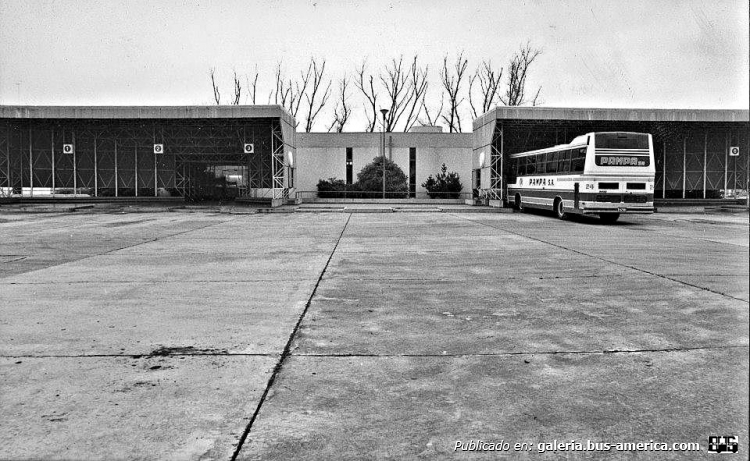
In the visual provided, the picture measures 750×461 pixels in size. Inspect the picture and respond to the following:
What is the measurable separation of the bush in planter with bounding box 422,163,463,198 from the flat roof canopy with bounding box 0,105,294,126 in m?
14.8

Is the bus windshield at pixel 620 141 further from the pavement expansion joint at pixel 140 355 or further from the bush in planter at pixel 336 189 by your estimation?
the bush in planter at pixel 336 189

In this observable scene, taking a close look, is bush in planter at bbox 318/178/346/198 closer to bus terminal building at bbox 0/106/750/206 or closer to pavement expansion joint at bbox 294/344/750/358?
bus terminal building at bbox 0/106/750/206

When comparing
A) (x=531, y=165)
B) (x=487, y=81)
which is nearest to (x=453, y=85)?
(x=487, y=81)

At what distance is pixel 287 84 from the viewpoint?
7150 cm

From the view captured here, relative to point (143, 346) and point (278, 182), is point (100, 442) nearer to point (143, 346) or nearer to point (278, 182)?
point (143, 346)

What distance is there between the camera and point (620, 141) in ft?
70.2

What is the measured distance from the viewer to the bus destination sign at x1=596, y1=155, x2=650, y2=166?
21281 mm

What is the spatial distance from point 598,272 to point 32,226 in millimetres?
17522

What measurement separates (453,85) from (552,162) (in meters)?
46.4

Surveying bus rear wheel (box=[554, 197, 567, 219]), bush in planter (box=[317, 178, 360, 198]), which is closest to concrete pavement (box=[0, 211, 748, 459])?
bus rear wheel (box=[554, 197, 567, 219])

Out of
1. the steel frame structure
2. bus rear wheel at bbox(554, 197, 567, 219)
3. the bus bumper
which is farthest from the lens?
the steel frame structure

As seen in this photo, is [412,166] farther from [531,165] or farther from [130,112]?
[130,112]

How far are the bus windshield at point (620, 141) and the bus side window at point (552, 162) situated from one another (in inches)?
125

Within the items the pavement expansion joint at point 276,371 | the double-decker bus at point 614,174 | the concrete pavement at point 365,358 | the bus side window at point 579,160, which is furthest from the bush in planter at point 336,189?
the pavement expansion joint at point 276,371
